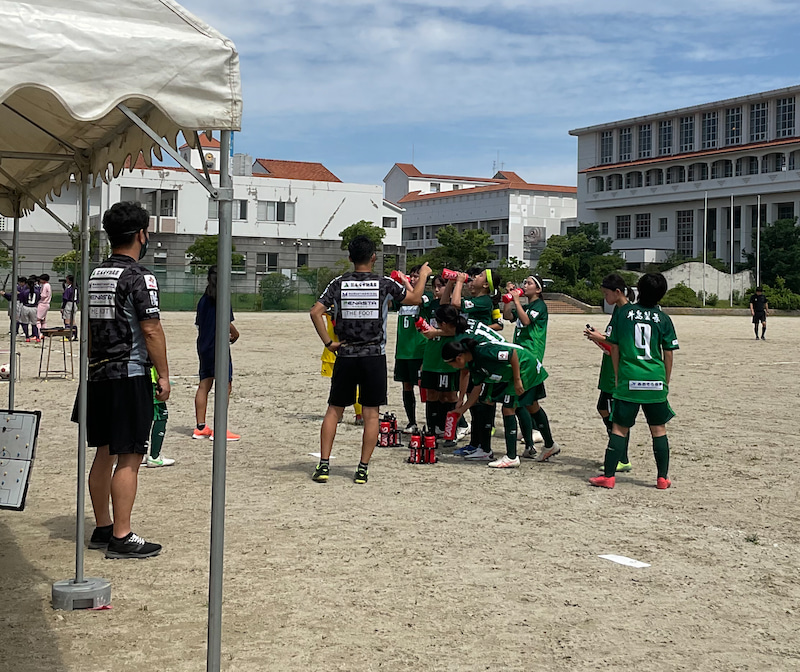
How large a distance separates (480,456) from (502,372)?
3.76 ft

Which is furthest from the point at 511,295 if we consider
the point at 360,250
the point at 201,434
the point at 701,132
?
the point at 701,132

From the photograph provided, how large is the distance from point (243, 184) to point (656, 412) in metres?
64.5

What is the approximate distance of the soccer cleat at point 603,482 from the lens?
8180mm

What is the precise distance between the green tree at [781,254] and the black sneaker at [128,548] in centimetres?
7373

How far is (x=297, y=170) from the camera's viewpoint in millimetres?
90438

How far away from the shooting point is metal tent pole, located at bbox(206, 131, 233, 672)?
149 inches

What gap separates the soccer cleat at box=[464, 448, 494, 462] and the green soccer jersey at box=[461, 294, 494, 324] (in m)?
1.27

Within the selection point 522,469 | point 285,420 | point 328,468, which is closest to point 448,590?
point 328,468

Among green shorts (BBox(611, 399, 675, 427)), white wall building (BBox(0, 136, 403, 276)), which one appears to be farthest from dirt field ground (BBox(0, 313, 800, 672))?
white wall building (BBox(0, 136, 403, 276))

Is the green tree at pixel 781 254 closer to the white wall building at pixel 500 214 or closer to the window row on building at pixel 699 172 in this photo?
the window row on building at pixel 699 172

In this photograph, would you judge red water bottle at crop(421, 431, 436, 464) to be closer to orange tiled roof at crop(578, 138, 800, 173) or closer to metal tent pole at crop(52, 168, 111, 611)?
metal tent pole at crop(52, 168, 111, 611)

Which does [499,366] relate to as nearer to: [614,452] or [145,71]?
[614,452]

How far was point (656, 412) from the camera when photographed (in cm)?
806

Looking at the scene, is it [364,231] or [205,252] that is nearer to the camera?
[205,252]
